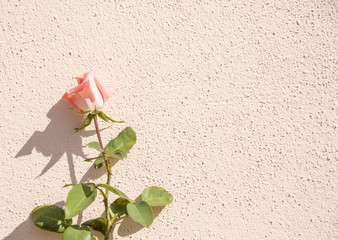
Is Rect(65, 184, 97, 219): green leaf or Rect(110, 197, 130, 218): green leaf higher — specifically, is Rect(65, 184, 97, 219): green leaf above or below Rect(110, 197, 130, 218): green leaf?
above

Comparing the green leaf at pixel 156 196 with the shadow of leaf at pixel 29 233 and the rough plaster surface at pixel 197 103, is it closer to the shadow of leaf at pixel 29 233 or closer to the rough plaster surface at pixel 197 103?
the rough plaster surface at pixel 197 103

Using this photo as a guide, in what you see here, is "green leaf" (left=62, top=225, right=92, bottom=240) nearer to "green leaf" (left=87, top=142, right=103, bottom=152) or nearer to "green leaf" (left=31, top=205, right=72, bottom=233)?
"green leaf" (left=31, top=205, right=72, bottom=233)

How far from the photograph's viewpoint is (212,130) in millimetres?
791

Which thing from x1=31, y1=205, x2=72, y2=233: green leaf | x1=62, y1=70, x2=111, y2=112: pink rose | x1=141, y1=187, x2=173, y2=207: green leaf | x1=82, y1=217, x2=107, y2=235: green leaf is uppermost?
x1=62, y1=70, x2=111, y2=112: pink rose

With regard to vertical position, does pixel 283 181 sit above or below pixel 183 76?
below

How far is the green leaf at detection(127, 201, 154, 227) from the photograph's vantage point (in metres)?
0.68

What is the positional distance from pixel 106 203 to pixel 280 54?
1.50 ft

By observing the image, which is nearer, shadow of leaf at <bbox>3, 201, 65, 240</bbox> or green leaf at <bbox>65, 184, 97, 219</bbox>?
green leaf at <bbox>65, 184, 97, 219</bbox>

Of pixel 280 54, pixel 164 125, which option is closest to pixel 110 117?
pixel 164 125

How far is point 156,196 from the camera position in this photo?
0.75m

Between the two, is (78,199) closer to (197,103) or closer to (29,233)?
(29,233)

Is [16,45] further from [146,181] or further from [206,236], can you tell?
[206,236]

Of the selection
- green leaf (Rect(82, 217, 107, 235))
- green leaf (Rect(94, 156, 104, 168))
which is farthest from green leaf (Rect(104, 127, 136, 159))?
green leaf (Rect(82, 217, 107, 235))

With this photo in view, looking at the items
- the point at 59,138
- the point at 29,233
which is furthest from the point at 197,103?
the point at 29,233
